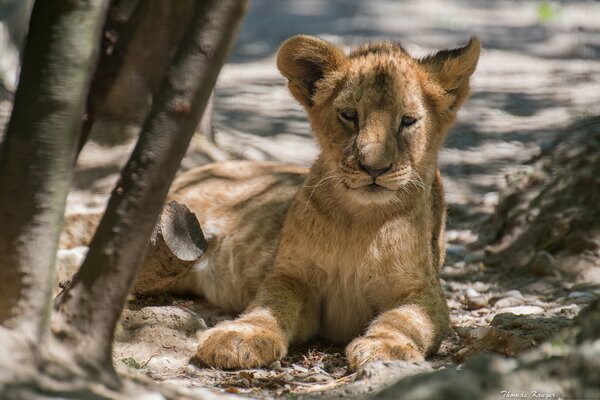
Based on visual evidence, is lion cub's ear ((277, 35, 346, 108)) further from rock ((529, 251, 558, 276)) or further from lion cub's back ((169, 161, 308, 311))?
rock ((529, 251, 558, 276))

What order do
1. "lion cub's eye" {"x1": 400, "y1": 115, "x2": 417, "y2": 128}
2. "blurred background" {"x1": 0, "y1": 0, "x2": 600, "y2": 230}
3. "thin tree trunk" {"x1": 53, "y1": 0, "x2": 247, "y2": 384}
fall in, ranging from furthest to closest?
"blurred background" {"x1": 0, "y1": 0, "x2": 600, "y2": 230} < "lion cub's eye" {"x1": 400, "y1": 115, "x2": 417, "y2": 128} < "thin tree trunk" {"x1": 53, "y1": 0, "x2": 247, "y2": 384}

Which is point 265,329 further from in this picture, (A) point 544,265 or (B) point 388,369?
(A) point 544,265

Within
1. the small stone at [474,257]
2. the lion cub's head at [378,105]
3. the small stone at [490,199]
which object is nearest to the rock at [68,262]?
the lion cub's head at [378,105]

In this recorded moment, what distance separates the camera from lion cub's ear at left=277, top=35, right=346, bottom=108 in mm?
5605

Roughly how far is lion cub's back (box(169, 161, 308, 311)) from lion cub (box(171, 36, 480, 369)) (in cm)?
28

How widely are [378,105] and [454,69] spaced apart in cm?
68

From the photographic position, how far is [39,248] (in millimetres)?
3123

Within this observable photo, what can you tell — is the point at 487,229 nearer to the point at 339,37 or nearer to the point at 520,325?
the point at 520,325

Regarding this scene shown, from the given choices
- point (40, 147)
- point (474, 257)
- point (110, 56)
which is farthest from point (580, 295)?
point (40, 147)

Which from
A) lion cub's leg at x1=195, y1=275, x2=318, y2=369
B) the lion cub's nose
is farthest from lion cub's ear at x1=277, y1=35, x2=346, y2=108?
lion cub's leg at x1=195, y1=275, x2=318, y2=369

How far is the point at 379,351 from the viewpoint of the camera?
4695 millimetres

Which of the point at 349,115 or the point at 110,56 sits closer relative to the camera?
the point at 110,56

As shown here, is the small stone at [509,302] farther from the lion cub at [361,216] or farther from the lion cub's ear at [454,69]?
the lion cub's ear at [454,69]

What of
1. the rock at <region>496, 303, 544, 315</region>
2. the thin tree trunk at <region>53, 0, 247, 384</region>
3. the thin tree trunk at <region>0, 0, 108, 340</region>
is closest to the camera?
the thin tree trunk at <region>0, 0, 108, 340</region>
